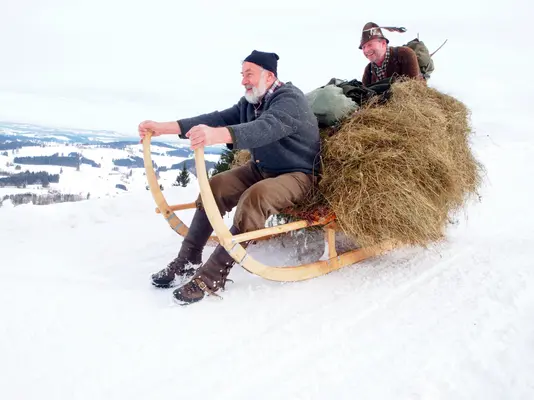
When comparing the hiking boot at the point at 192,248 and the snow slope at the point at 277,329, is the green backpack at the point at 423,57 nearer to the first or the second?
the snow slope at the point at 277,329

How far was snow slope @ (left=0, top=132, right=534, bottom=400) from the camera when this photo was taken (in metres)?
1.87

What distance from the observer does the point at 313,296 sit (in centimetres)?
283

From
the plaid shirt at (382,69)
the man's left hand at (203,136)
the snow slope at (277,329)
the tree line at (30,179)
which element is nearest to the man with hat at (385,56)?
the plaid shirt at (382,69)

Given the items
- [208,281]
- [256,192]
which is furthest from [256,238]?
[208,281]

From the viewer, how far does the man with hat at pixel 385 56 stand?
14.4 feet

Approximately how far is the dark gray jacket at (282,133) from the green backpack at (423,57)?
7.85 ft

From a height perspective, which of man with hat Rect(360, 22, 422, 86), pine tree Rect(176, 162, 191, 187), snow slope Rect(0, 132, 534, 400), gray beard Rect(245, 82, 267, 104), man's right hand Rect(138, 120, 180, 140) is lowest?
pine tree Rect(176, 162, 191, 187)

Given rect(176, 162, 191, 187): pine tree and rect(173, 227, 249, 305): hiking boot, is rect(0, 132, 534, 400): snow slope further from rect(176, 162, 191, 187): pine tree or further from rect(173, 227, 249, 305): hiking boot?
rect(176, 162, 191, 187): pine tree

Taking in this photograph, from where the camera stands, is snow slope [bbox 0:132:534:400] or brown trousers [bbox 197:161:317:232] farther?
brown trousers [bbox 197:161:317:232]

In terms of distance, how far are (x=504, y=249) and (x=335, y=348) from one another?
2.13m

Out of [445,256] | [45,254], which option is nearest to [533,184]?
[445,256]

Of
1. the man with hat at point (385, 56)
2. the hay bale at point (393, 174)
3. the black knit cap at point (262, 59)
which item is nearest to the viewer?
the hay bale at point (393, 174)

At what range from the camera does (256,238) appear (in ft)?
9.74

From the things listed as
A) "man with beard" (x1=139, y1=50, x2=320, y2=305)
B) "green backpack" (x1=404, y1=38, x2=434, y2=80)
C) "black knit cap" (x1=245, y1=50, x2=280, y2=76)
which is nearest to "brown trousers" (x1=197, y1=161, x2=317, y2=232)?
"man with beard" (x1=139, y1=50, x2=320, y2=305)
